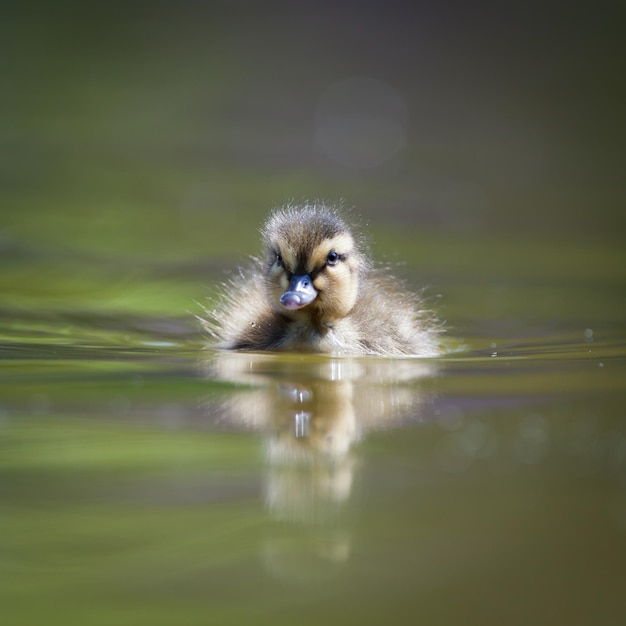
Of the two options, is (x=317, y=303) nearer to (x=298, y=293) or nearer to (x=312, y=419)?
(x=298, y=293)

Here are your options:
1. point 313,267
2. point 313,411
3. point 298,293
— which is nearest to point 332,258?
point 313,267

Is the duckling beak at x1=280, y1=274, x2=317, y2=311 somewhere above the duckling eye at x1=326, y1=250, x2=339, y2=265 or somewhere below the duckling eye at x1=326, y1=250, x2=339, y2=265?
below

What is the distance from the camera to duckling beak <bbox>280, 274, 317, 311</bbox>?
10.4ft

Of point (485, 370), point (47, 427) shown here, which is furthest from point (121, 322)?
point (47, 427)

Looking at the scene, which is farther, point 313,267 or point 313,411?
point 313,267

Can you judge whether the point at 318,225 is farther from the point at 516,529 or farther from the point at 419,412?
the point at 516,529

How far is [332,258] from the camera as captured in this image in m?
3.44

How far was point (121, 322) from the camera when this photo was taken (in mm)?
3930

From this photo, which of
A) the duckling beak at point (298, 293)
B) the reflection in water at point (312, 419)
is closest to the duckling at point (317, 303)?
the duckling beak at point (298, 293)

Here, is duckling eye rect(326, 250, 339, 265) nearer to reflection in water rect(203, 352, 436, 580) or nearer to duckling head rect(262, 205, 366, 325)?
duckling head rect(262, 205, 366, 325)

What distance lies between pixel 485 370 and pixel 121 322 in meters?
1.83

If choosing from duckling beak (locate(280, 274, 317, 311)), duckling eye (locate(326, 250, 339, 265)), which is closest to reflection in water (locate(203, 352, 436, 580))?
duckling beak (locate(280, 274, 317, 311))

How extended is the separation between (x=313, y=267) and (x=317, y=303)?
13 centimetres

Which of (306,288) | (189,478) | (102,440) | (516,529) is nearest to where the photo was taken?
(516,529)
